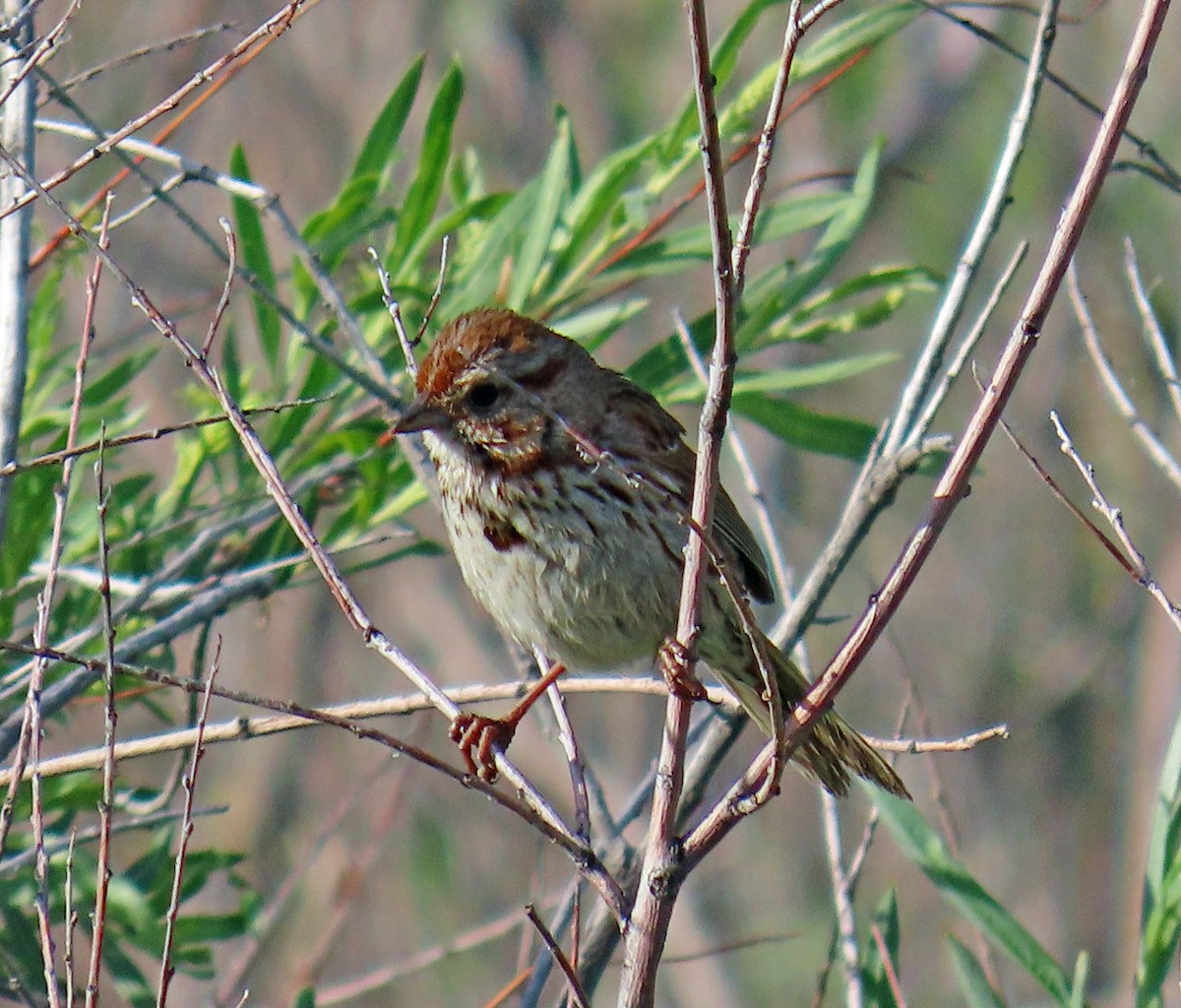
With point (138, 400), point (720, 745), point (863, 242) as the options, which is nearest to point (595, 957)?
point (720, 745)

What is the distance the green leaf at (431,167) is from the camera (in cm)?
410

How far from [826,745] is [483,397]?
39.1 inches

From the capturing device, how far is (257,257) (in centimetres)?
420

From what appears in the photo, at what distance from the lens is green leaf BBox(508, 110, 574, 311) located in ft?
13.7

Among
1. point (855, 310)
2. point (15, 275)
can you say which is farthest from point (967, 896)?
point (15, 275)

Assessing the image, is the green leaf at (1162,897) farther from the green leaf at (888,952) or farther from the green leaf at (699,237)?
the green leaf at (699,237)

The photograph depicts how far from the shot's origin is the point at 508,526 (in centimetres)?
336

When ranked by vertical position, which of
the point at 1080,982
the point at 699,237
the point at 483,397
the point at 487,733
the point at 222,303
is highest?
the point at 699,237

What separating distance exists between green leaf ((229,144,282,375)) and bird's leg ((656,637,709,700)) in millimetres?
1724

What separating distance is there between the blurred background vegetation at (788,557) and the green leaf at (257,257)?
3089 mm

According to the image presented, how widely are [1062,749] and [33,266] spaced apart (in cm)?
734

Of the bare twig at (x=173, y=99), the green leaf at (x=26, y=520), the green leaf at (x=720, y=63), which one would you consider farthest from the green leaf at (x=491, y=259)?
the bare twig at (x=173, y=99)

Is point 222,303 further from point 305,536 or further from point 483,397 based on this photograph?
point 483,397

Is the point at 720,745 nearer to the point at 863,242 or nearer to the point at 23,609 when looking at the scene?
the point at 23,609
